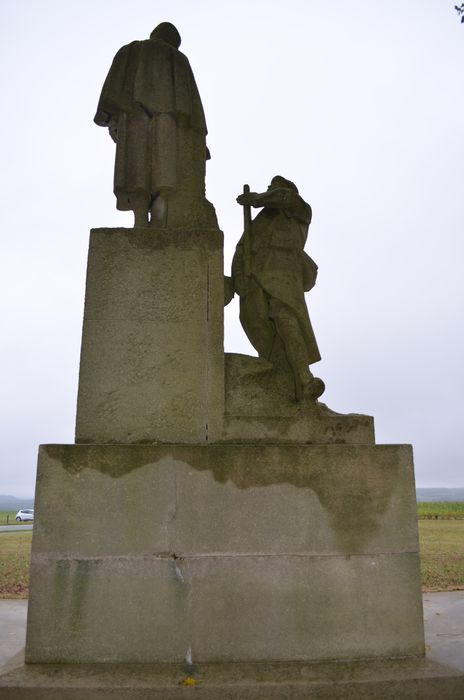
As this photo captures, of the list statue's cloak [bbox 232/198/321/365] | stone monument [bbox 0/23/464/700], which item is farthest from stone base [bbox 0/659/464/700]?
statue's cloak [bbox 232/198/321/365]

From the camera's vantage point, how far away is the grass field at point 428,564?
9.49 m

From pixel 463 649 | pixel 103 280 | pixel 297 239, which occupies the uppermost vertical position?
pixel 297 239

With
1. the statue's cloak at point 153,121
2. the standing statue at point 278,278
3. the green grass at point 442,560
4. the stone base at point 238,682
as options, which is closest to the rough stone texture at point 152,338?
the standing statue at point 278,278

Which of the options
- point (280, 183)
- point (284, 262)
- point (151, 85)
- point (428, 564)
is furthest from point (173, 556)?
point (428, 564)

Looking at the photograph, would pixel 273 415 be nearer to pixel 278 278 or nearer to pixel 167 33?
pixel 278 278

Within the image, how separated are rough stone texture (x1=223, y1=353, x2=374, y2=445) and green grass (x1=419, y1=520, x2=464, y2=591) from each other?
233 inches

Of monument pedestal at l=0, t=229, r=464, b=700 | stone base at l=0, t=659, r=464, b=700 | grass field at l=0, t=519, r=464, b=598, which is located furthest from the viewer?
grass field at l=0, t=519, r=464, b=598

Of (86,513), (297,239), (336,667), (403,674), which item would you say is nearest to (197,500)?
(86,513)

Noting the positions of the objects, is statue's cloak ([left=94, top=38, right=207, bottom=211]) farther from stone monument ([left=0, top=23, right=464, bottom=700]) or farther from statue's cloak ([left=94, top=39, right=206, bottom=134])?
stone monument ([left=0, top=23, right=464, bottom=700])

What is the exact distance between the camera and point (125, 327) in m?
4.71

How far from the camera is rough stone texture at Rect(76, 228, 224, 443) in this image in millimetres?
4539

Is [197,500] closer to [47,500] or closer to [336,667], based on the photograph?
[47,500]

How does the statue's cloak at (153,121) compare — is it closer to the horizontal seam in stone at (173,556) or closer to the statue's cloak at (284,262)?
the statue's cloak at (284,262)

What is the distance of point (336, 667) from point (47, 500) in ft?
7.82
